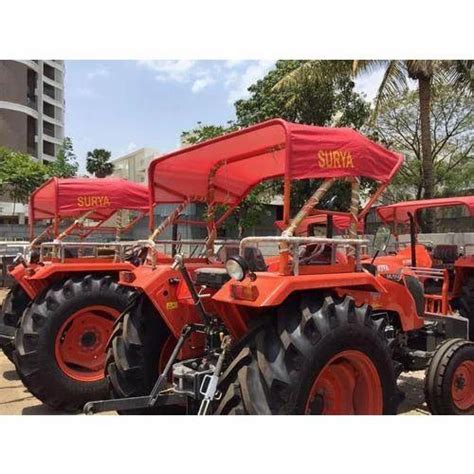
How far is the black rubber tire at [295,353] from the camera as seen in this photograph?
299cm

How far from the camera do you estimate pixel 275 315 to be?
10.8ft

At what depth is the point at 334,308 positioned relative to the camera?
329 centimetres

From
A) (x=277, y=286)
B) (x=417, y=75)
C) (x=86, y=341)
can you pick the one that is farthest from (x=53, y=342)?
(x=417, y=75)

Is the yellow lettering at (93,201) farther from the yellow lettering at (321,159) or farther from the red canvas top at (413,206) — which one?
the yellow lettering at (321,159)

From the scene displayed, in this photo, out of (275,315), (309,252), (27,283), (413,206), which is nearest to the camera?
(275,315)

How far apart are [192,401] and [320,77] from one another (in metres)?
11.6

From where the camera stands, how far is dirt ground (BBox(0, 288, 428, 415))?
5.11 meters

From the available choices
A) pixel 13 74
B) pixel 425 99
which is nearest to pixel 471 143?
pixel 425 99

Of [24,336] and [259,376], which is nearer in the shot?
[259,376]

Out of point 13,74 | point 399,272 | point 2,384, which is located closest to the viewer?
point 399,272

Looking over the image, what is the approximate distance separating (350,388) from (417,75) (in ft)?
38.1

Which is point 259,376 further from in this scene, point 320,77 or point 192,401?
point 320,77

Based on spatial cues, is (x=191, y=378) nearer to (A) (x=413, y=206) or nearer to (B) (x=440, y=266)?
(A) (x=413, y=206)

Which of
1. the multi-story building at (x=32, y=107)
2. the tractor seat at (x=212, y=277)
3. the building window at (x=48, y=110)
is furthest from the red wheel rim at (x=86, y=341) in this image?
the building window at (x=48, y=110)
